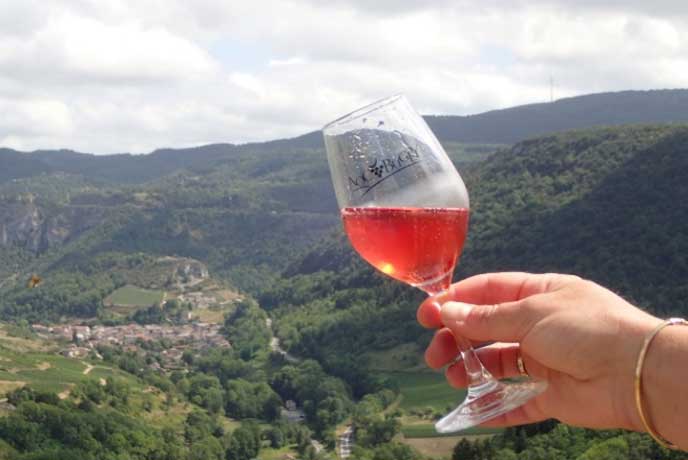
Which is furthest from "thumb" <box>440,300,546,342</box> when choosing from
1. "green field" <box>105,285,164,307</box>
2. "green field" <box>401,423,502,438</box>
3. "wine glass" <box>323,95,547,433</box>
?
"green field" <box>105,285,164,307</box>

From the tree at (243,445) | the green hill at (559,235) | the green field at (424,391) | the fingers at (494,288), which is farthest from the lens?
the green hill at (559,235)

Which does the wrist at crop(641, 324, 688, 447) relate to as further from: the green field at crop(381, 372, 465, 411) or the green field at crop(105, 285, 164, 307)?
the green field at crop(105, 285, 164, 307)

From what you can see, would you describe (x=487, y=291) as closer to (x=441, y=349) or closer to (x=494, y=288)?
(x=494, y=288)

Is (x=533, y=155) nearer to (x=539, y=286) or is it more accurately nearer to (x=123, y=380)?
(x=123, y=380)

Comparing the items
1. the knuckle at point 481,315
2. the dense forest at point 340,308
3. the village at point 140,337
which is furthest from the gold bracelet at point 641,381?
the village at point 140,337

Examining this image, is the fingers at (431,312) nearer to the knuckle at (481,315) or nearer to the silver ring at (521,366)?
the knuckle at (481,315)

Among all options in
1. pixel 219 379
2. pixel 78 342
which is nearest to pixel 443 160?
pixel 219 379

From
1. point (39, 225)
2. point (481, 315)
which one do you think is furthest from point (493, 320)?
point (39, 225)
